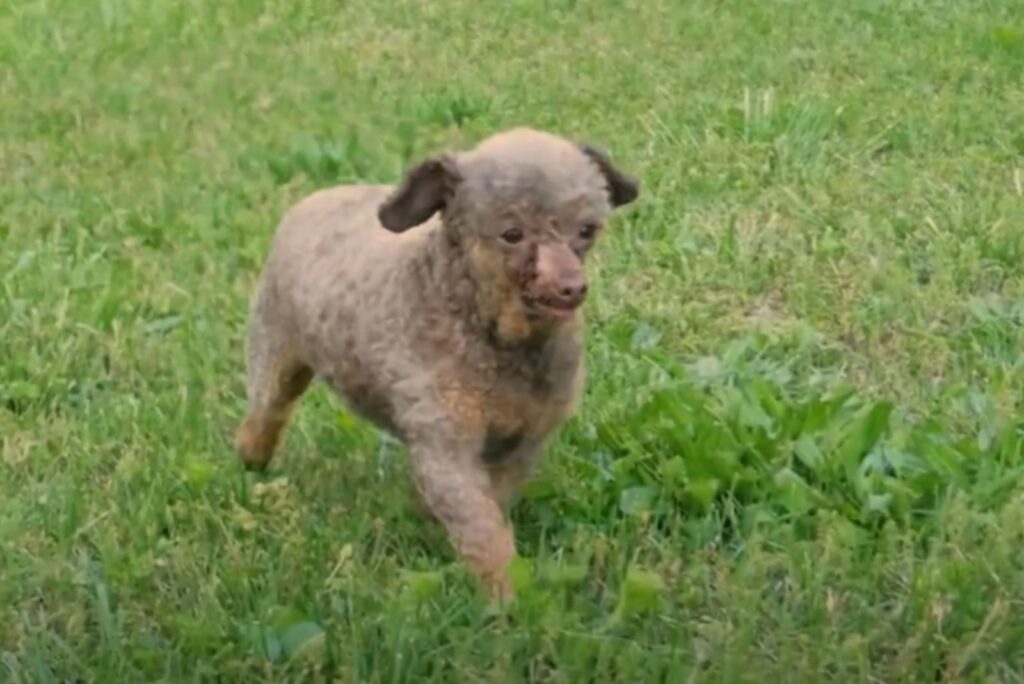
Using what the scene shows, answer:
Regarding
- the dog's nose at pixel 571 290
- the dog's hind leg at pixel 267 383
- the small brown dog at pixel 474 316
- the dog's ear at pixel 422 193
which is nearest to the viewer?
the dog's nose at pixel 571 290

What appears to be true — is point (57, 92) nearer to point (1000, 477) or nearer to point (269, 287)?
point (269, 287)

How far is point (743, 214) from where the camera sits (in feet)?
20.9

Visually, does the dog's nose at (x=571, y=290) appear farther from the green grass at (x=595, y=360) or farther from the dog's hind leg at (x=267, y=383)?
the dog's hind leg at (x=267, y=383)

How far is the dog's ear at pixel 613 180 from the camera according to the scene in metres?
3.75

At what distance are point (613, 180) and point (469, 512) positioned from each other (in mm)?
675

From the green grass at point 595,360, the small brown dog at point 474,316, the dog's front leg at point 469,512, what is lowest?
the green grass at point 595,360

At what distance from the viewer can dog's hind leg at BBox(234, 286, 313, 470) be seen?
4.36m

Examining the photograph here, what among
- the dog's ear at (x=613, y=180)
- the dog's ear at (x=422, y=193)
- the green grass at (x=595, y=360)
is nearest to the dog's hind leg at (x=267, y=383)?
the green grass at (x=595, y=360)

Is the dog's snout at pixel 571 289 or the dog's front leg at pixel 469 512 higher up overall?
the dog's snout at pixel 571 289

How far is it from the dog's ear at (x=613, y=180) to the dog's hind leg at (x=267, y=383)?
2.85 feet

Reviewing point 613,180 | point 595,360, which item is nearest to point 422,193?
point 613,180

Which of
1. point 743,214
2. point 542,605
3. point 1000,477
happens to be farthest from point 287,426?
point 743,214

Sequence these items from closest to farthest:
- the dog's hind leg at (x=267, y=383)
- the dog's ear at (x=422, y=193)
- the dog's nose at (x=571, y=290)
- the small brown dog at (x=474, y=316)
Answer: the dog's nose at (x=571, y=290) < the small brown dog at (x=474, y=316) < the dog's ear at (x=422, y=193) < the dog's hind leg at (x=267, y=383)

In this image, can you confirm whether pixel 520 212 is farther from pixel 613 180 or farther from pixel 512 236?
pixel 613 180
